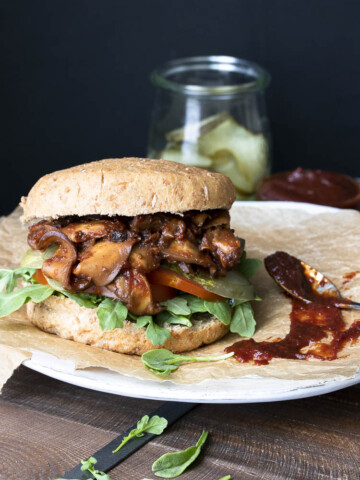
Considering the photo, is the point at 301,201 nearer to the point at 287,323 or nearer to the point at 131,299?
the point at 287,323

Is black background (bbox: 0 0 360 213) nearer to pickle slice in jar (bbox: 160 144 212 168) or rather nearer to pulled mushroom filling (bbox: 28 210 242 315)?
pickle slice in jar (bbox: 160 144 212 168)

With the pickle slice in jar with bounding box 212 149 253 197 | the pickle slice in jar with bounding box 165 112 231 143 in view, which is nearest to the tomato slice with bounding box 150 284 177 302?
the pickle slice in jar with bounding box 212 149 253 197

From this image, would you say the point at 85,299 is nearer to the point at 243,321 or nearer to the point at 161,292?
the point at 161,292

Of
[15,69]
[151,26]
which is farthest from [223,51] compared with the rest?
[15,69]

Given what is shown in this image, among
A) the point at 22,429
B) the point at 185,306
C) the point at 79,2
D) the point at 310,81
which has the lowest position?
the point at 22,429

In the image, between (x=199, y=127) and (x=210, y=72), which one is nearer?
(x=199, y=127)

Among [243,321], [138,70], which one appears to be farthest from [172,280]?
[138,70]
